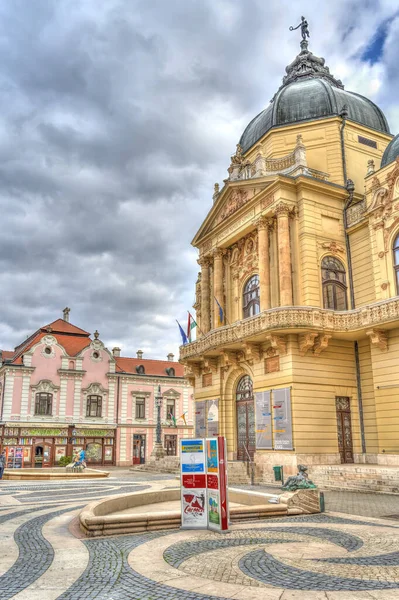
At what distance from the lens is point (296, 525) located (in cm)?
1203

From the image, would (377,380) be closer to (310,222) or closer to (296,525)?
(310,222)

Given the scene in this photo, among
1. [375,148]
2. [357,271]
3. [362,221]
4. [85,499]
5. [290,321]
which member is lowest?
[85,499]

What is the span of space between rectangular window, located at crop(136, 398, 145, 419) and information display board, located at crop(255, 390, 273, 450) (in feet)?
83.3

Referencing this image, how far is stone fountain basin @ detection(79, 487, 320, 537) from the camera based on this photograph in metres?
10.8

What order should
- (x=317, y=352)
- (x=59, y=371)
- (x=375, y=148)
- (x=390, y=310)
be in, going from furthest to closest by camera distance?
1. (x=59, y=371)
2. (x=375, y=148)
3. (x=317, y=352)
4. (x=390, y=310)

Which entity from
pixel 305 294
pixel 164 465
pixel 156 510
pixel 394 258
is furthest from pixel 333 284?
pixel 156 510

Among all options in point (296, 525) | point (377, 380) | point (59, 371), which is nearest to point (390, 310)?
point (377, 380)

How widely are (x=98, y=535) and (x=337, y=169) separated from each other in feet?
86.3

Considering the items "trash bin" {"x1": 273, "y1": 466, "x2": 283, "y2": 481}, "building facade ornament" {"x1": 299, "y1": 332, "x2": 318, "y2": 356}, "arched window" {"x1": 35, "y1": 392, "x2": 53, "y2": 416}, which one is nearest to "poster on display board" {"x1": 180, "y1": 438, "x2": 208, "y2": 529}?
"trash bin" {"x1": 273, "y1": 466, "x2": 283, "y2": 481}

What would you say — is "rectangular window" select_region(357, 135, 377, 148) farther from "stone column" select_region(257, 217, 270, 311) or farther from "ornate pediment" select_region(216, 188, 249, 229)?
"stone column" select_region(257, 217, 270, 311)

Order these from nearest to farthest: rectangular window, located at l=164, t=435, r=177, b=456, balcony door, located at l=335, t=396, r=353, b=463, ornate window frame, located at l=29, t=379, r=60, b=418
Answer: balcony door, located at l=335, t=396, r=353, b=463 → ornate window frame, located at l=29, t=379, r=60, b=418 → rectangular window, located at l=164, t=435, r=177, b=456

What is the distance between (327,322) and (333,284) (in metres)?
3.39

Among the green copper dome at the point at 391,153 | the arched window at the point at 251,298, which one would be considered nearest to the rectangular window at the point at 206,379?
the arched window at the point at 251,298

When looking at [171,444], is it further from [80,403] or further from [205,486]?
[205,486]
